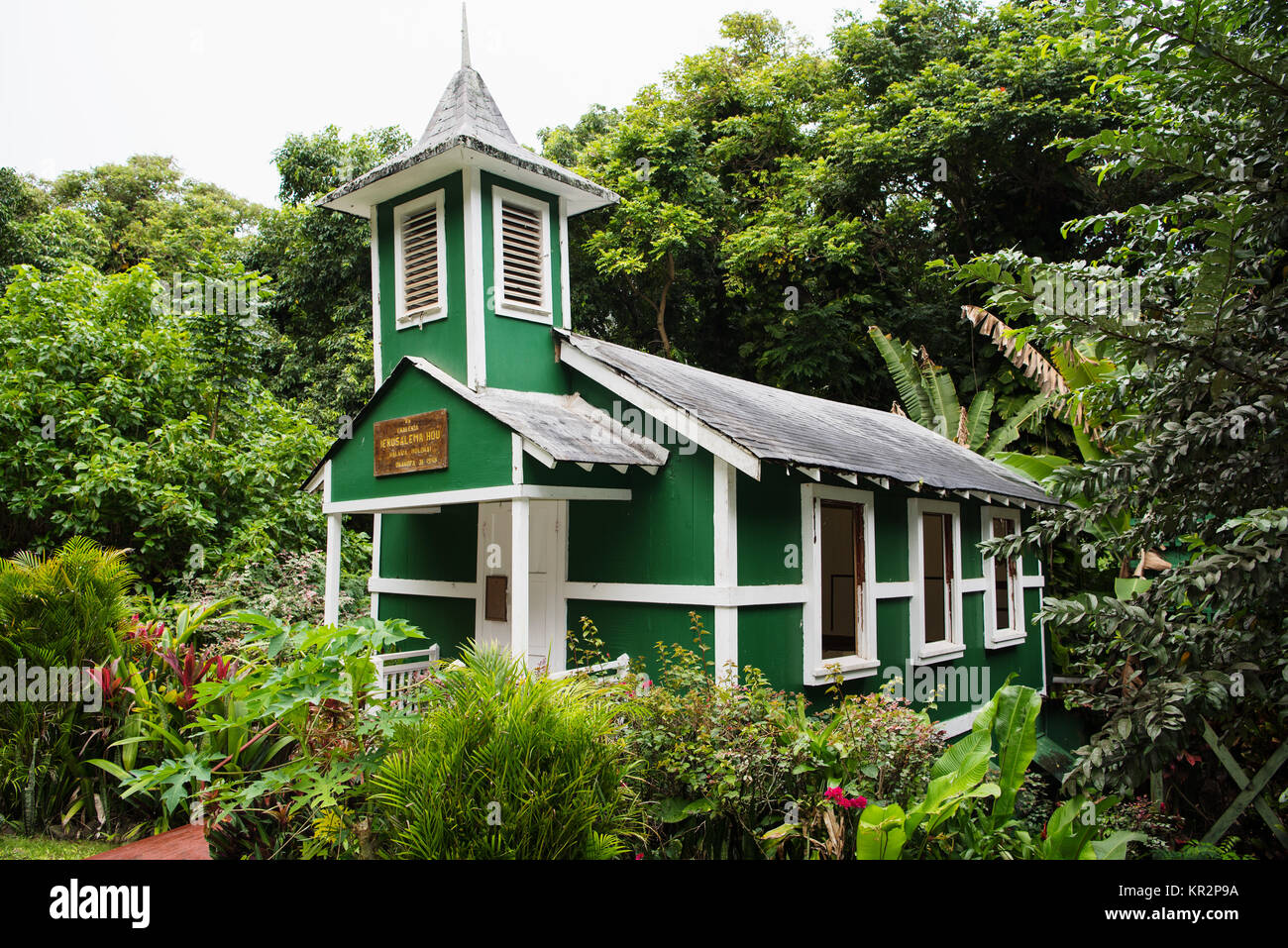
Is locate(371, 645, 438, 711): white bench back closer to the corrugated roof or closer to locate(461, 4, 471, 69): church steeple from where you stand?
the corrugated roof

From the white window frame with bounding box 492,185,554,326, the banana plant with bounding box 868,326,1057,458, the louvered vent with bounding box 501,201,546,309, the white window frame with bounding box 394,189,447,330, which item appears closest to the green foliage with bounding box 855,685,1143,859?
the white window frame with bounding box 492,185,554,326

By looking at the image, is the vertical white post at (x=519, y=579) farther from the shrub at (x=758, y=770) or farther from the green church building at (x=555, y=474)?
the shrub at (x=758, y=770)

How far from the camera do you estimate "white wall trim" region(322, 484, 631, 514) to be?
24.5 feet

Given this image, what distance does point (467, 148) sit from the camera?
8336mm

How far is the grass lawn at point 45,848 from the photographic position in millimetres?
5734

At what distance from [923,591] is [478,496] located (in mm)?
5819

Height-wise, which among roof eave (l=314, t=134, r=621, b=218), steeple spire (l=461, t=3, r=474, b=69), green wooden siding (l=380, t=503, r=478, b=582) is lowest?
green wooden siding (l=380, t=503, r=478, b=582)

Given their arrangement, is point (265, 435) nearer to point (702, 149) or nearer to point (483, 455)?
point (483, 455)

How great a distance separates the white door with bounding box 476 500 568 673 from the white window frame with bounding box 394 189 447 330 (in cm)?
218

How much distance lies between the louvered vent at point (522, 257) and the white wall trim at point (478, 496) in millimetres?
2298

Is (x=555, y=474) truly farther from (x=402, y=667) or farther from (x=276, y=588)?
(x=276, y=588)

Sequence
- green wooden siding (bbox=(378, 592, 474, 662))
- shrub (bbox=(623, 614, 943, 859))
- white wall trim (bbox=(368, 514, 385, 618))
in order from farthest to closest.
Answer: white wall trim (bbox=(368, 514, 385, 618)) → green wooden siding (bbox=(378, 592, 474, 662)) → shrub (bbox=(623, 614, 943, 859))

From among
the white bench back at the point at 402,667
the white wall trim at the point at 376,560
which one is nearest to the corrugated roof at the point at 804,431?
the white wall trim at the point at 376,560

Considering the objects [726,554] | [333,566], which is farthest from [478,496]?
[333,566]
